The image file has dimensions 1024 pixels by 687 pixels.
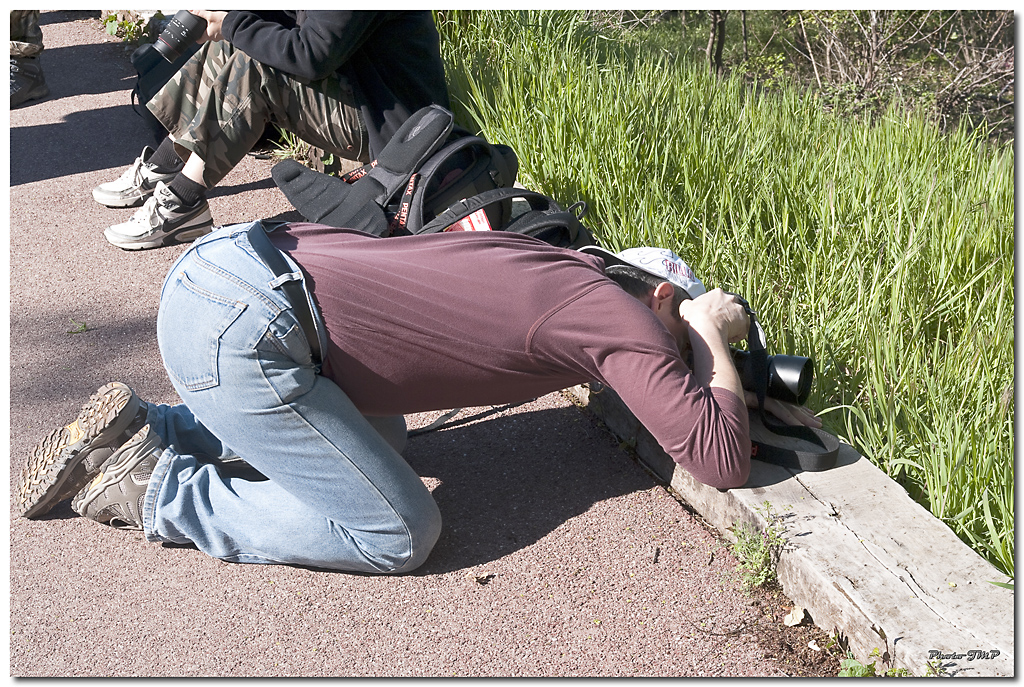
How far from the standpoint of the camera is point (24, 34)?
5691 millimetres

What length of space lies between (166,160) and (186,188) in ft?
0.97

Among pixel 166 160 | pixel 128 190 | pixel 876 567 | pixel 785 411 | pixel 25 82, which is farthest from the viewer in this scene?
pixel 25 82

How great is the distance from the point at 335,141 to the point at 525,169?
0.79 meters

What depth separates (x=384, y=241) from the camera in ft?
6.79

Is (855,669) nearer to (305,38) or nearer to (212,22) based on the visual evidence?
(305,38)

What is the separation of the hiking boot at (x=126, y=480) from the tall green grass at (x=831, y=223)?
68.7 inches

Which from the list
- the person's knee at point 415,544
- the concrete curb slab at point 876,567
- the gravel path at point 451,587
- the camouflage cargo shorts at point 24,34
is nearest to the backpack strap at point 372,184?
the gravel path at point 451,587

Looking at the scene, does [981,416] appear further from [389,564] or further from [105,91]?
[105,91]

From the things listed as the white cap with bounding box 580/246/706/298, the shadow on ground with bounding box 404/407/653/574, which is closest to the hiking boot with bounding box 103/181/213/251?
the shadow on ground with bounding box 404/407/653/574

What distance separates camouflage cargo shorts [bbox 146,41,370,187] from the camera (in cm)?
347

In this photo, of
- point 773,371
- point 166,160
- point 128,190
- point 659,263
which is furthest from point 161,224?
point 773,371

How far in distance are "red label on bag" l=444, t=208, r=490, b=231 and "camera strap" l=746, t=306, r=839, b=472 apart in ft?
2.44

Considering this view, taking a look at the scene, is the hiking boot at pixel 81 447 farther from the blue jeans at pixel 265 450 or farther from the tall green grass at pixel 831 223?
the tall green grass at pixel 831 223

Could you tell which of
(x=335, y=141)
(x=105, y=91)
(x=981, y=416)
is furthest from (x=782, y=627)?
(x=105, y=91)
